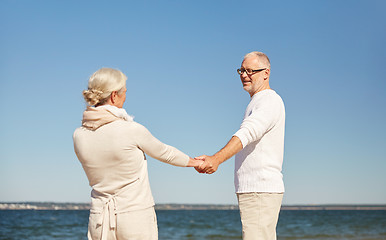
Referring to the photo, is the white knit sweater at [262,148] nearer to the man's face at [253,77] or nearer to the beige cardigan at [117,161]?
the man's face at [253,77]

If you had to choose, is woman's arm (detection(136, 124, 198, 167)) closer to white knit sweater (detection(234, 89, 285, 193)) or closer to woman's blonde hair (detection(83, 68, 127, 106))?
woman's blonde hair (detection(83, 68, 127, 106))

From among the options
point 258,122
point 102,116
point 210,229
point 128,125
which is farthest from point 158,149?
point 210,229

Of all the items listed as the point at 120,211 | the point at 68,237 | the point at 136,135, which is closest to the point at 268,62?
the point at 136,135

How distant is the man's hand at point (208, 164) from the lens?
3488mm

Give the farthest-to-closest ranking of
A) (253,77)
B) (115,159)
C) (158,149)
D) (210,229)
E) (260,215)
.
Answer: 1. (210,229)
2. (253,77)
3. (260,215)
4. (158,149)
5. (115,159)

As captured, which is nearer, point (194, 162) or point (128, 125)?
point (128, 125)

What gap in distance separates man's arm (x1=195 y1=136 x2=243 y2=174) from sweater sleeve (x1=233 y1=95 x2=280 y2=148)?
0.15ft

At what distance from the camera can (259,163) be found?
3.38 meters

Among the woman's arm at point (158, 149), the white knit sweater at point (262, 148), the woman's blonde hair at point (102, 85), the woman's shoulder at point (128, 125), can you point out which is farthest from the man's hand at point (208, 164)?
the woman's blonde hair at point (102, 85)

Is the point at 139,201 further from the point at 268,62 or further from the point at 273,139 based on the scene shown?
the point at 268,62

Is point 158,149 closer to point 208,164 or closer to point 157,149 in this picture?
point 157,149

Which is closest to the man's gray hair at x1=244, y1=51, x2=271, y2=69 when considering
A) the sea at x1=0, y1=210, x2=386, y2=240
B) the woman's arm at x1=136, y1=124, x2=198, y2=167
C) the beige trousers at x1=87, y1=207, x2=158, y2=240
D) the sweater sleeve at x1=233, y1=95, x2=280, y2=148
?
the sweater sleeve at x1=233, y1=95, x2=280, y2=148

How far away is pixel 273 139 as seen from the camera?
3445mm

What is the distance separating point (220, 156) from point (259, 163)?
293 millimetres
